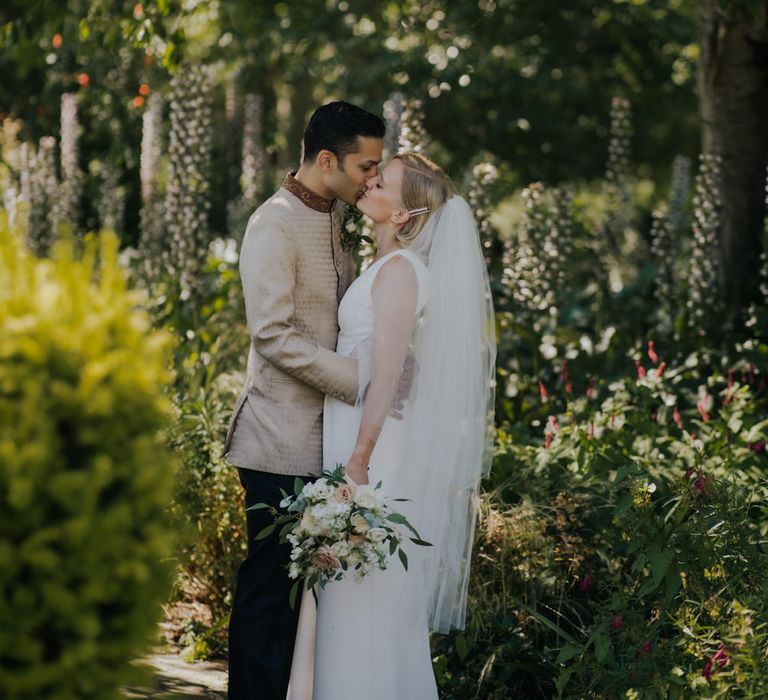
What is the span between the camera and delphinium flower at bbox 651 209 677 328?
6906 mm

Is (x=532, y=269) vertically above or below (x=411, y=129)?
below

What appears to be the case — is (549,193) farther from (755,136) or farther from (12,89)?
(12,89)

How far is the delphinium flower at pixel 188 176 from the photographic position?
268 inches

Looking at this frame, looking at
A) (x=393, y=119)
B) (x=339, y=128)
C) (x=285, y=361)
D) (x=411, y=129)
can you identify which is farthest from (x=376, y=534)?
(x=393, y=119)

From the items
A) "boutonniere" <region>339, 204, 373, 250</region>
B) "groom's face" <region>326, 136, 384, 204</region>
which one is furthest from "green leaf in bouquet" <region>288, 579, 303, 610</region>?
"groom's face" <region>326, 136, 384, 204</region>

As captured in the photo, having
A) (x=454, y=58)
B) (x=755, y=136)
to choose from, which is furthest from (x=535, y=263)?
(x=454, y=58)

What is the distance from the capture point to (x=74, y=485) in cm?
202

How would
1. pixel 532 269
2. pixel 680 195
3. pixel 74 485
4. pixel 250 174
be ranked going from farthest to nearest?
pixel 680 195 → pixel 250 174 → pixel 532 269 → pixel 74 485

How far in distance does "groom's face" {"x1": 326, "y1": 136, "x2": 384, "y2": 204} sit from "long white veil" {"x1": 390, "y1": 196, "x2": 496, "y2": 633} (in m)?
0.28

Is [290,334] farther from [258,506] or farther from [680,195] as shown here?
[680,195]

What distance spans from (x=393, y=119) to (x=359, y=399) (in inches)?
131

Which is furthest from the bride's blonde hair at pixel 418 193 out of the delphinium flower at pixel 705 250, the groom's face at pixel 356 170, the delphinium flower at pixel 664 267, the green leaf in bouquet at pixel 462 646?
the delphinium flower at pixel 664 267

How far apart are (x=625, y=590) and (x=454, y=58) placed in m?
6.58

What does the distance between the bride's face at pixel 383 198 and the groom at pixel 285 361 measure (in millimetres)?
50
